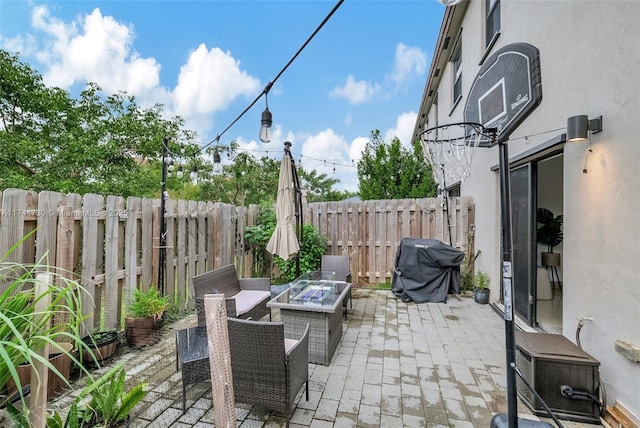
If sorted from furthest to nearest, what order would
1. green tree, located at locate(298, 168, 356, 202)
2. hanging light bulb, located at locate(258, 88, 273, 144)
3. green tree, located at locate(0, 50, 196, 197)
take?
green tree, located at locate(298, 168, 356, 202), green tree, located at locate(0, 50, 196, 197), hanging light bulb, located at locate(258, 88, 273, 144)

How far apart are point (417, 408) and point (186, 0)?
7503mm

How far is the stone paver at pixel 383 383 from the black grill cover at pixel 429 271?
1002mm

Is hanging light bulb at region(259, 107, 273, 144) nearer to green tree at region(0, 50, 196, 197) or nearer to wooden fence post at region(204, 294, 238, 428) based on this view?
wooden fence post at region(204, 294, 238, 428)

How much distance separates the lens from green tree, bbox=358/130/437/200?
29.4 ft

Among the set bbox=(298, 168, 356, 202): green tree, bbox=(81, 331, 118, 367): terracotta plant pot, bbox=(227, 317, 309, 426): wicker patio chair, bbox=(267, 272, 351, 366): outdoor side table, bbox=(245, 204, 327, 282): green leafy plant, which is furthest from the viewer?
bbox=(298, 168, 356, 202): green tree

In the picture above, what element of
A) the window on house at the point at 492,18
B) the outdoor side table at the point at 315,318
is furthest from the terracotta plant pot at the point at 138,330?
the window on house at the point at 492,18

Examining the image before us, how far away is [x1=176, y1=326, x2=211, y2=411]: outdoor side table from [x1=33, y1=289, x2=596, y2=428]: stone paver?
0.24 metres

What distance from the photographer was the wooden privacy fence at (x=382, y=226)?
611 centimetres

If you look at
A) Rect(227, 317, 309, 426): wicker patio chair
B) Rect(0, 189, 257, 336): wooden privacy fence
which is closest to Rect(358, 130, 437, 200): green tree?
Rect(0, 189, 257, 336): wooden privacy fence

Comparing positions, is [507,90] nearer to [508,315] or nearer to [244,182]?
[508,315]

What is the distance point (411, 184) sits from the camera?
9.11 meters

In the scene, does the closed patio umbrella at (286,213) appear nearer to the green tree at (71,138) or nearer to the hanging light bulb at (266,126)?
the hanging light bulb at (266,126)

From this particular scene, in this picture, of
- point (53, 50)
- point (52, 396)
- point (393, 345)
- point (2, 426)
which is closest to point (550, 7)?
point (393, 345)

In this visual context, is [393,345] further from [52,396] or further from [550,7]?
[550,7]
